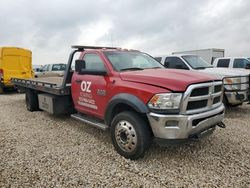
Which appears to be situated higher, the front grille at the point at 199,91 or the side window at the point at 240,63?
the side window at the point at 240,63

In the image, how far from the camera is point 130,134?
3900 millimetres

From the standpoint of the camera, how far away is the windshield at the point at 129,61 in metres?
4.69

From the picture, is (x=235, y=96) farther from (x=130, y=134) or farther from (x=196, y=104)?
(x=130, y=134)

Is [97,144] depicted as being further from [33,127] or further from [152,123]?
[33,127]

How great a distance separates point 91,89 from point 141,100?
147 cm

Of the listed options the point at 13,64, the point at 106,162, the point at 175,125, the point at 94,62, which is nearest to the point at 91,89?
the point at 94,62

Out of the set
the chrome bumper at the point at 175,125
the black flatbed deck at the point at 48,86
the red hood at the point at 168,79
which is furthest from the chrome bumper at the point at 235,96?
the black flatbed deck at the point at 48,86

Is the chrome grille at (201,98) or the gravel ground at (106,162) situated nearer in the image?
the gravel ground at (106,162)

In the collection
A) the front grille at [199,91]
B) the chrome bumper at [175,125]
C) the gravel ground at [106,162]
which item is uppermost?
the front grille at [199,91]

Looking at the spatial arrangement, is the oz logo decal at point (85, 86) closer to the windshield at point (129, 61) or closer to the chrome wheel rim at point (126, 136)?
the windshield at point (129, 61)

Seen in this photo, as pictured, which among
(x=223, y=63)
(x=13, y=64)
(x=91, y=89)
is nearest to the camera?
(x=91, y=89)

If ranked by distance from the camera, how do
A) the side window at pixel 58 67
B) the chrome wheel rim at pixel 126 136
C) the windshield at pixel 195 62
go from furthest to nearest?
the side window at pixel 58 67 < the windshield at pixel 195 62 < the chrome wheel rim at pixel 126 136

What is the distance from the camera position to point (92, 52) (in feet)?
17.1

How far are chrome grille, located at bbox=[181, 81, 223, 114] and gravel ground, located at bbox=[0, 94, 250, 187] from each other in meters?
0.90
